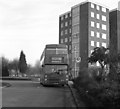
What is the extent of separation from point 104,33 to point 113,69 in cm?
7197

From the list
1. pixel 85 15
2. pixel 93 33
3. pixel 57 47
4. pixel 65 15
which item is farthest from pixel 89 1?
pixel 57 47

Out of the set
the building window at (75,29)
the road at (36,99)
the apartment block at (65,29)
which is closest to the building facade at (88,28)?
the building window at (75,29)

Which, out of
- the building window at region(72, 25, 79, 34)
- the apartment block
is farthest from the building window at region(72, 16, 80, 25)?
the apartment block

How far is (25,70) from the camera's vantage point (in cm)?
11050

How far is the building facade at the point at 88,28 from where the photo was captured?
275ft

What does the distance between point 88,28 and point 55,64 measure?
57729 mm

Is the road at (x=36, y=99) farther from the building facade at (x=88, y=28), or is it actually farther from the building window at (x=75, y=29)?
the building window at (x=75, y=29)

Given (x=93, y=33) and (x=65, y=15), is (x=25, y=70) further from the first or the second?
(x=93, y=33)

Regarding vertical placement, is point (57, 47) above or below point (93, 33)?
below

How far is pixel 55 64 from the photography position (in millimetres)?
28031

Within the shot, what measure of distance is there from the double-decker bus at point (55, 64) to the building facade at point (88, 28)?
174ft

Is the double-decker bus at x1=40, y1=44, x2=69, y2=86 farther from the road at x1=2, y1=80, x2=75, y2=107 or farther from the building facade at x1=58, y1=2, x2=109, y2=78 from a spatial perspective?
the building facade at x1=58, y1=2, x2=109, y2=78

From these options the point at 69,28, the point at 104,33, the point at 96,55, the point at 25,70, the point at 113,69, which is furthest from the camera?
the point at 25,70

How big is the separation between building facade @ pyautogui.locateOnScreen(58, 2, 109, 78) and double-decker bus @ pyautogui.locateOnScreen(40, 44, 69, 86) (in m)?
52.9
